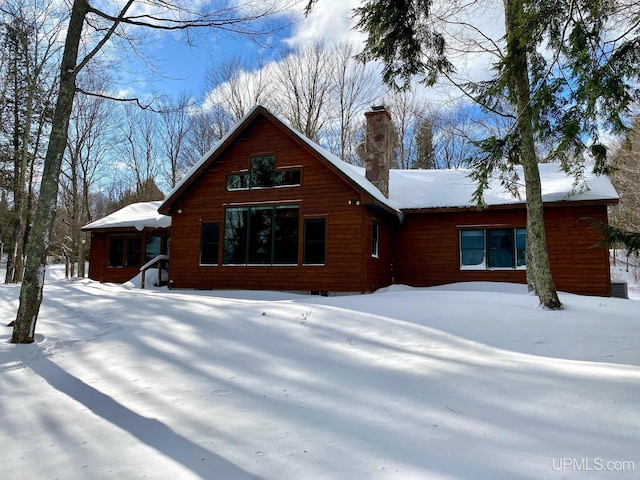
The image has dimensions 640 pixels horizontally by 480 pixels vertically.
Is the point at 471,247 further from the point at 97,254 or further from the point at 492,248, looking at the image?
the point at 97,254

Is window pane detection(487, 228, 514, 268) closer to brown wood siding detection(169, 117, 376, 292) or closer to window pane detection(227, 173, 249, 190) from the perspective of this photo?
brown wood siding detection(169, 117, 376, 292)

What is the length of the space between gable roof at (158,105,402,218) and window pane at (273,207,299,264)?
175 centimetres

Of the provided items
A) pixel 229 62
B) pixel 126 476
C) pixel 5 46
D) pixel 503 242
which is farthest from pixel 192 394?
pixel 229 62

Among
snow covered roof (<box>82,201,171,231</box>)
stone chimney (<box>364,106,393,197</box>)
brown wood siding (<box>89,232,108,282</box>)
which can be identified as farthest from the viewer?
brown wood siding (<box>89,232,108,282</box>)

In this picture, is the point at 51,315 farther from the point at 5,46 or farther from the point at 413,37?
the point at 5,46

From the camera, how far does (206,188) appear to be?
1328 cm

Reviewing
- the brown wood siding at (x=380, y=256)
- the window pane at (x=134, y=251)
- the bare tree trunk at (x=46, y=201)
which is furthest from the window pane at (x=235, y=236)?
the window pane at (x=134, y=251)

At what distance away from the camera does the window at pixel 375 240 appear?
12.2 metres

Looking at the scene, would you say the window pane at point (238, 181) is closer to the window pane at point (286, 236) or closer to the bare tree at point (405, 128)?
the window pane at point (286, 236)

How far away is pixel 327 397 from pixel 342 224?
8084mm

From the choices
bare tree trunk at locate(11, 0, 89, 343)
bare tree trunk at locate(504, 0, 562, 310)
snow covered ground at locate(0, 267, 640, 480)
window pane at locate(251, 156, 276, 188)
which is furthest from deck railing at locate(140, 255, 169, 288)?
bare tree trunk at locate(504, 0, 562, 310)

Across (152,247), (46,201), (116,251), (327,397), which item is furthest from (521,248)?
(116,251)

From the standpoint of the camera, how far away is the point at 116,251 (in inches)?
722

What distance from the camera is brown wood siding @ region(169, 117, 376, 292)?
37.5 ft
